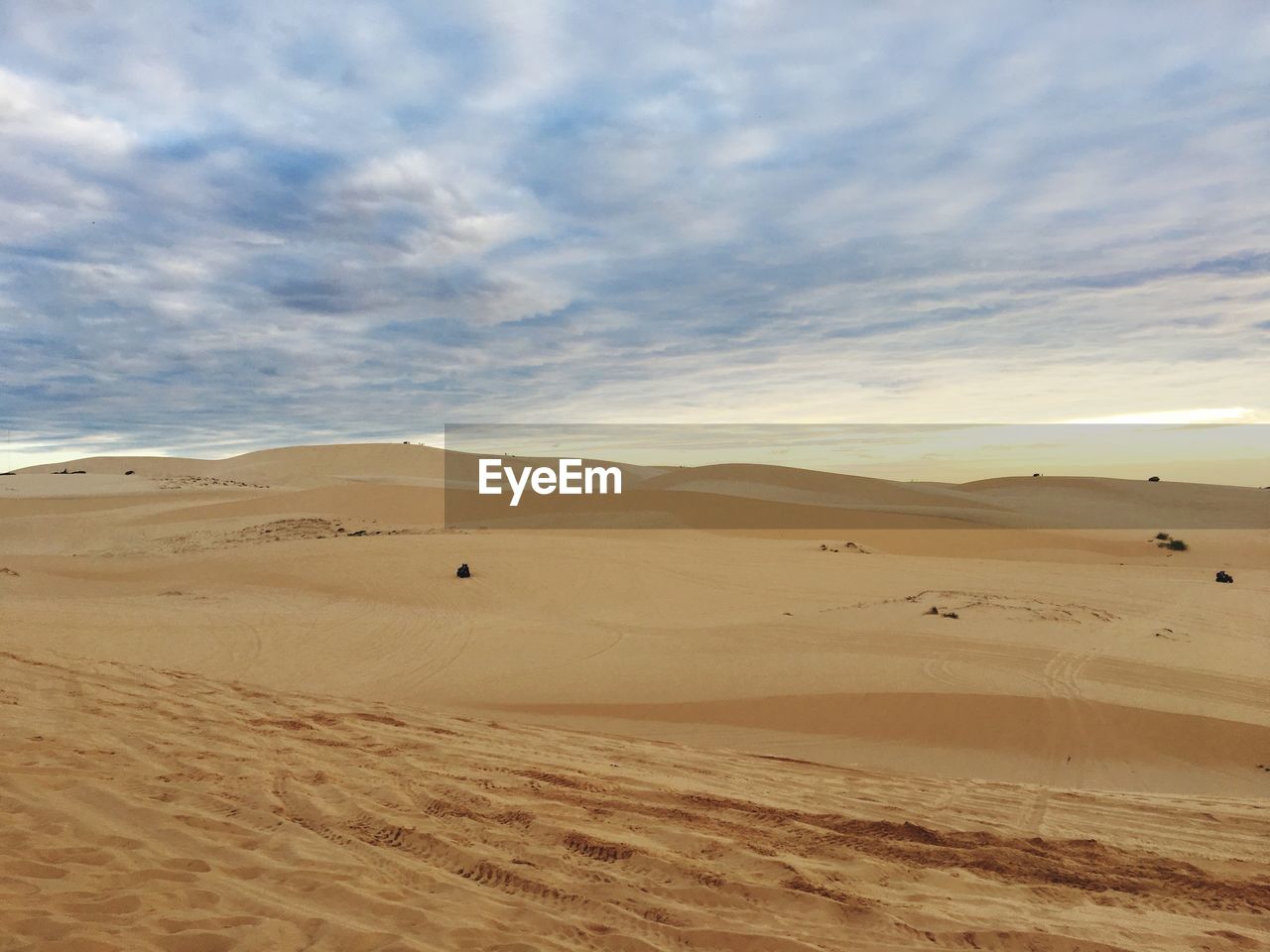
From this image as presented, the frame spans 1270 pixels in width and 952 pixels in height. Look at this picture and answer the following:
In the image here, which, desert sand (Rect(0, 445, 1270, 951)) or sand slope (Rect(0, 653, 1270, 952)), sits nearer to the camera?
sand slope (Rect(0, 653, 1270, 952))

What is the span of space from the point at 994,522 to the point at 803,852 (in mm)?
35807

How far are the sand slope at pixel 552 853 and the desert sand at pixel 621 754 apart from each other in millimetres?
26

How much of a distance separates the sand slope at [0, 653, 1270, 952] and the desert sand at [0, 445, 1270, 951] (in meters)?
0.03

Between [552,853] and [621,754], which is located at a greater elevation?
[552,853]

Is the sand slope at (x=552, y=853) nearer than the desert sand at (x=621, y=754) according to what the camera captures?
Yes

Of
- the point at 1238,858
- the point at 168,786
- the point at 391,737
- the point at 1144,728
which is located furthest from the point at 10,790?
the point at 1144,728

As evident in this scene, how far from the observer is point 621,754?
7.51 meters

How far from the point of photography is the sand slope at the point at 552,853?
12.3ft

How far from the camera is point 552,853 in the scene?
15.2 feet

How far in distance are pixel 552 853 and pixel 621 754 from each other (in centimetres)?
293

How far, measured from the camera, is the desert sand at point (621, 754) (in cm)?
399

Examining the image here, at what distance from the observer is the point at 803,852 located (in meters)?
4.78

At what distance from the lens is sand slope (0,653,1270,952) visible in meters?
3.76

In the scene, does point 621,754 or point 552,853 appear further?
point 621,754
